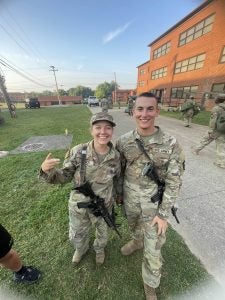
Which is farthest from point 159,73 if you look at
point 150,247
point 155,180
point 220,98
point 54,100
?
point 54,100

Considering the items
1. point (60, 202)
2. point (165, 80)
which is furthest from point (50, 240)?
point (165, 80)

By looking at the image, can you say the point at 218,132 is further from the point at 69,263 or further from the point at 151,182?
the point at 69,263

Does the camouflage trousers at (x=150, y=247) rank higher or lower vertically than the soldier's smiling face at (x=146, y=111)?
lower

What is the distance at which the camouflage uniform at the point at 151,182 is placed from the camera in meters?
1.71

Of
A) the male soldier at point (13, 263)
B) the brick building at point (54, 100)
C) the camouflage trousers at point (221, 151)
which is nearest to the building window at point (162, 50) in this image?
the camouflage trousers at point (221, 151)

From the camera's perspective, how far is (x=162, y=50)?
2462 cm

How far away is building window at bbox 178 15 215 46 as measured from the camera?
54.0 ft

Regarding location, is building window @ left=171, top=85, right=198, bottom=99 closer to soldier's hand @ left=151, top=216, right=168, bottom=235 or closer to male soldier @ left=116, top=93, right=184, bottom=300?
male soldier @ left=116, top=93, right=184, bottom=300

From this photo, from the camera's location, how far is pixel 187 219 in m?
2.92

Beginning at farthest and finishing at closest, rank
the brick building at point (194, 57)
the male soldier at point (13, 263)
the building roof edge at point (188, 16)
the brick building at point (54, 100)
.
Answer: the brick building at point (54, 100) < the building roof edge at point (188, 16) < the brick building at point (194, 57) < the male soldier at point (13, 263)

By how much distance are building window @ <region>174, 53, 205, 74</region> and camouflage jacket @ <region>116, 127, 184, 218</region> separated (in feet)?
66.9

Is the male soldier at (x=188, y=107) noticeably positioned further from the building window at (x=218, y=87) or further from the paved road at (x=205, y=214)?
the building window at (x=218, y=87)

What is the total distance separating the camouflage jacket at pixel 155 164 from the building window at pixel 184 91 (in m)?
20.2

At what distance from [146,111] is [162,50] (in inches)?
1101
